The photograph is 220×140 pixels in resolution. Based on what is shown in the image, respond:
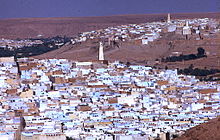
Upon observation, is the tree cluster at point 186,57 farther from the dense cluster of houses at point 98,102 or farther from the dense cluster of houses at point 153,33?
the dense cluster of houses at point 98,102

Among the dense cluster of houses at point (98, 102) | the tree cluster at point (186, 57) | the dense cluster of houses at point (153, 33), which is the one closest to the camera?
the dense cluster of houses at point (98, 102)

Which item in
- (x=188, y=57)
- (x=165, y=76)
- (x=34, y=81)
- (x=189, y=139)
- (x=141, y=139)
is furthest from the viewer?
(x=188, y=57)

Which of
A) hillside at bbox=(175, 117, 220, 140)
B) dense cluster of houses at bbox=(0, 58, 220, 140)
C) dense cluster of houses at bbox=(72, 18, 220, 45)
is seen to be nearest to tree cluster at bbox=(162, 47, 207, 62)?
dense cluster of houses at bbox=(72, 18, 220, 45)

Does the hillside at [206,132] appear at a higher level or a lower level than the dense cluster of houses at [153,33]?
higher

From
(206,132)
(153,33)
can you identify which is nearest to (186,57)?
(153,33)

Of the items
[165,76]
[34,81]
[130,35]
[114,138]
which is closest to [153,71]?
[165,76]

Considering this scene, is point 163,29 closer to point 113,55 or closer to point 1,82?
point 113,55

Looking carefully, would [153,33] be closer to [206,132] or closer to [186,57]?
[186,57]

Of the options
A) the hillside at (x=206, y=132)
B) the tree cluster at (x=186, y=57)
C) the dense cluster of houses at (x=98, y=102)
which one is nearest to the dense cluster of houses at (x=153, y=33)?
the tree cluster at (x=186, y=57)

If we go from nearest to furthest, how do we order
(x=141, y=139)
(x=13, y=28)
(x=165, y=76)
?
1. (x=141, y=139)
2. (x=165, y=76)
3. (x=13, y=28)
